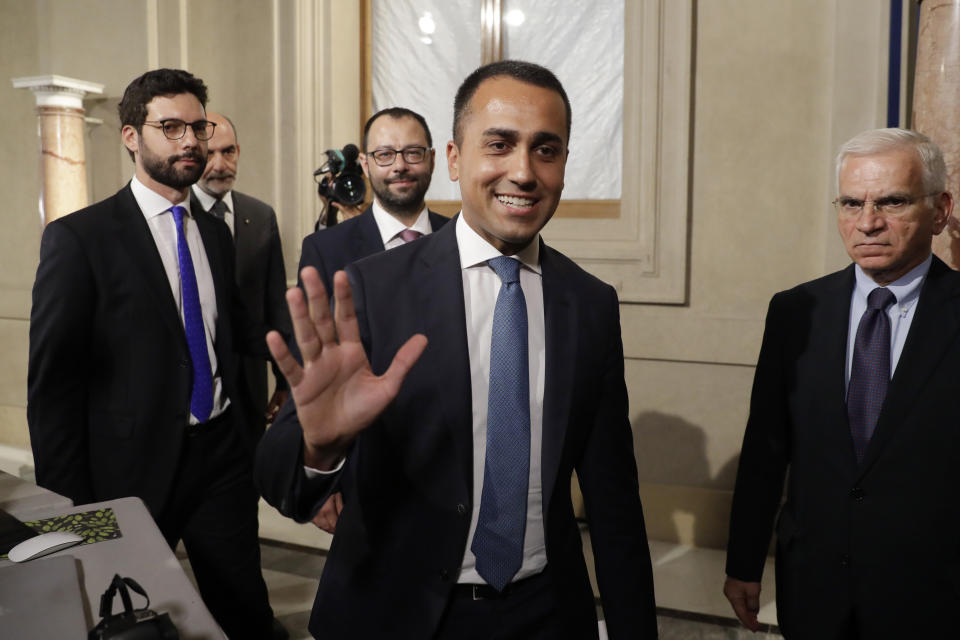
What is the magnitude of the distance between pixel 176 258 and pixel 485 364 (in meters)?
1.44

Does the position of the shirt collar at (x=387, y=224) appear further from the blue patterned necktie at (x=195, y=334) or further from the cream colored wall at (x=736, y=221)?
the cream colored wall at (x=736, y=221)

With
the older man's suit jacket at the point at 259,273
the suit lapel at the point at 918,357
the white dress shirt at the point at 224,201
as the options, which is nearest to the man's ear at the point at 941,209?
the suit lapel at the point at 918,357

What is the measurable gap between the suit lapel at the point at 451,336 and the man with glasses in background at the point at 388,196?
4.97 feet

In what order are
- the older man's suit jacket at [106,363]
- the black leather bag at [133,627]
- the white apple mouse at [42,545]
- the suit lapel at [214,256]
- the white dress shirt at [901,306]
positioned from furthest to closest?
the suit lapel at [214,256] → the older man's suit jacket at [106,363] → the white dress shirt at [901,306] → the white apple mouse at [42,545] → the black leather bag at [133,627]

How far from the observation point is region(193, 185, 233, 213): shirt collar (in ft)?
12.3

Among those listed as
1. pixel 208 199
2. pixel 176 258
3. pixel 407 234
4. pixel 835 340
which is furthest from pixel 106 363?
pixel 835 340

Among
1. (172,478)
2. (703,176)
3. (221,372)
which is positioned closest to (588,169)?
(703,176)

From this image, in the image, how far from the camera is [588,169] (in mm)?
4539

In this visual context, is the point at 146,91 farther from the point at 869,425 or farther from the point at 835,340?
the point at 869,425

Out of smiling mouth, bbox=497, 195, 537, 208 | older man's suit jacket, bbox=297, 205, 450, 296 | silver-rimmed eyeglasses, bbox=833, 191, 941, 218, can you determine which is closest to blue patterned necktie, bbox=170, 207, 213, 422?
older man's suit jacket, bbox=297, 205, 450, 296

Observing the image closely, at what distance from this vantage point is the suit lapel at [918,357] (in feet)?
5.33

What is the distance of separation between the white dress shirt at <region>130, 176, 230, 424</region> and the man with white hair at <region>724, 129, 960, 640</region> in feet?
5.23

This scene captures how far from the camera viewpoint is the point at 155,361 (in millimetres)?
2320

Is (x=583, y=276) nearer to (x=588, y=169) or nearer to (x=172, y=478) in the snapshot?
(x=172, y=478)
